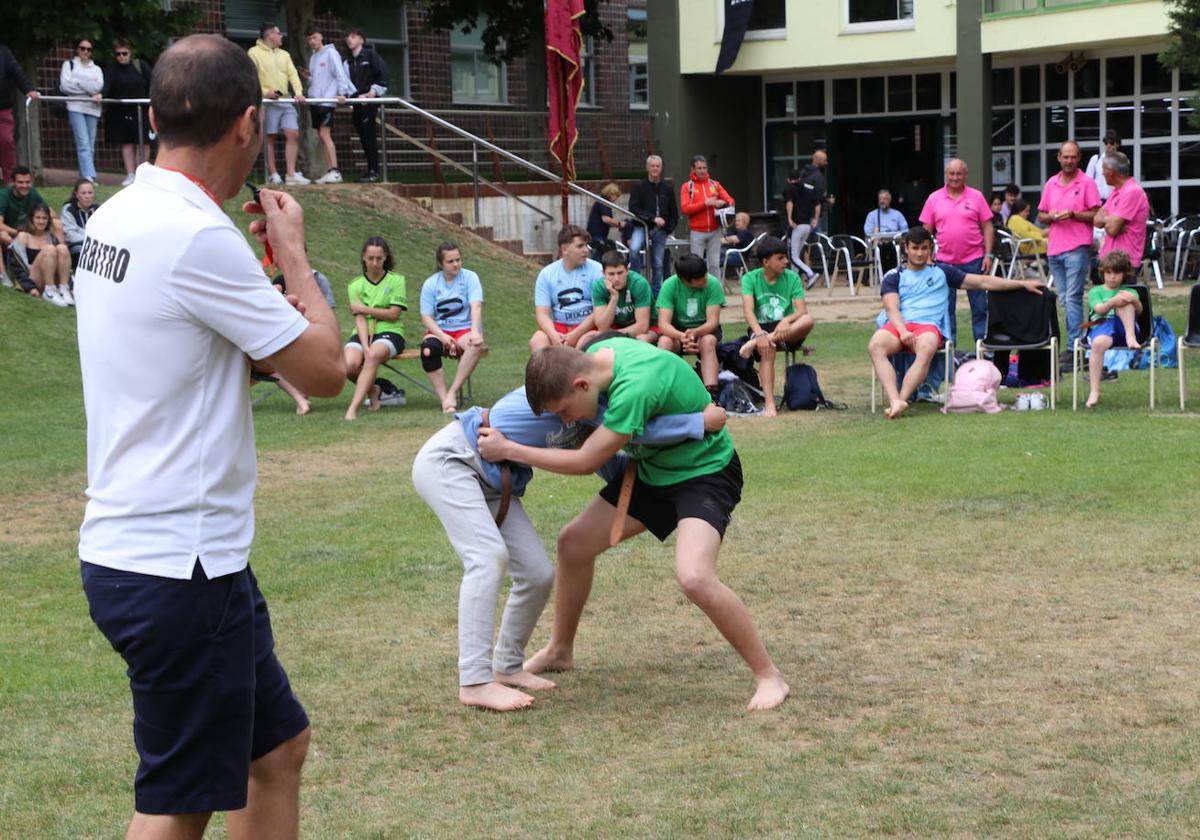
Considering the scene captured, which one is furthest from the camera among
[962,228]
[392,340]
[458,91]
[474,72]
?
[474,72]

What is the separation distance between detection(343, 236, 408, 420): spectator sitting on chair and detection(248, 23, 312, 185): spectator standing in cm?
819

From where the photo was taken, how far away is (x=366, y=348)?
1363 cm

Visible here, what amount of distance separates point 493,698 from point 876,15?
2630 cm

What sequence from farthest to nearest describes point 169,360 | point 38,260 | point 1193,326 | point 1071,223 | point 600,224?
1. point 600,224
2. point 38,260
3. point 1071,223
4. point 1193,326
5. point 169,360

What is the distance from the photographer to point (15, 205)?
690 inches

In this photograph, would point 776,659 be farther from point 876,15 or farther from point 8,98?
point 876,15

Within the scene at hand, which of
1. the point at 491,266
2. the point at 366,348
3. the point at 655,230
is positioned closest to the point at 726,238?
the point at 655,230

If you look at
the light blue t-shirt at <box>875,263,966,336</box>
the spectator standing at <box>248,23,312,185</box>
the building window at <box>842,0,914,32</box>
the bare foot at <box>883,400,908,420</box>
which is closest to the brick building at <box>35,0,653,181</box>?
the spectator standing at <box>248,23,312,185</box>

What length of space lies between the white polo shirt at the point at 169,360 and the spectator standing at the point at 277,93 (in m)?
19.0

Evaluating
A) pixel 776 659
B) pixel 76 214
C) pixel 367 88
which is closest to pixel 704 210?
pixel 367 88

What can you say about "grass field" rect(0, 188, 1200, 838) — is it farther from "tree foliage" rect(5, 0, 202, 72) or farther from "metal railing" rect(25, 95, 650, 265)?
"metal railing" rect(25, 95, 650, 265)

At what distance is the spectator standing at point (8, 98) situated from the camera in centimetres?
1869

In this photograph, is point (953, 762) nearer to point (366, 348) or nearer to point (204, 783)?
point (204, 783)

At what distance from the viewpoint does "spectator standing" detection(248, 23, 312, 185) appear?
21.5 metres
